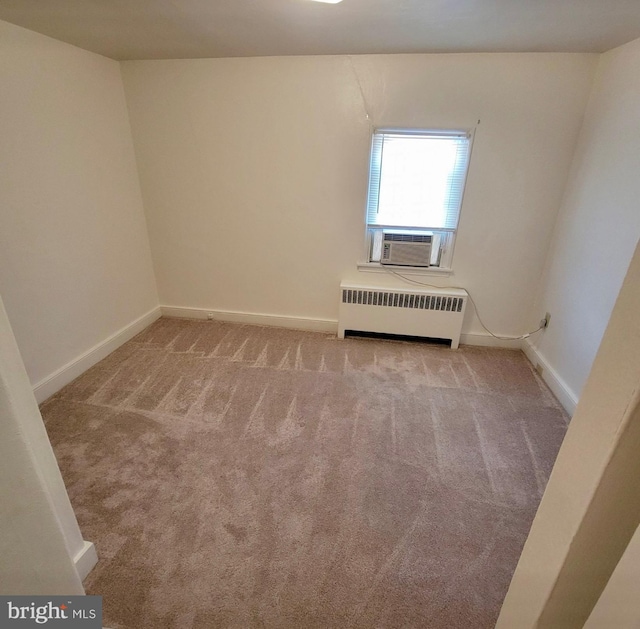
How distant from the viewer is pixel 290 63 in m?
2.41

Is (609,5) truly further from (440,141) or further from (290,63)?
(290,63)

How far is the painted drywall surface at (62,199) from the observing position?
6.31ft

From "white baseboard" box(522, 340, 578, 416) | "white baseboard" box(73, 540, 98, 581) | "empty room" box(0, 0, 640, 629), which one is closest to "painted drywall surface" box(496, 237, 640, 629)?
"empty room" box(0, 0, 640, 629)

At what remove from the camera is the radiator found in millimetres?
2814

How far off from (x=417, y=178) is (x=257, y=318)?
1.88 m

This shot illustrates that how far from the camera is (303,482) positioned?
5.47 feet

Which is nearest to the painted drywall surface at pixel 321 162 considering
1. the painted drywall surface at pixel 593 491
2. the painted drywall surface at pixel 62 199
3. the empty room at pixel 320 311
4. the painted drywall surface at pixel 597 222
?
the empty room at pixel 320 311

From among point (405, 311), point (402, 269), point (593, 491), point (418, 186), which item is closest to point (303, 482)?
point (593, 491)

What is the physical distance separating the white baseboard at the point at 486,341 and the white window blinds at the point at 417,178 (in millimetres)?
993

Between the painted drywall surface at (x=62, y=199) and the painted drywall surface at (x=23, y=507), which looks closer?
the painted drywall surface at (x=23, y=507)

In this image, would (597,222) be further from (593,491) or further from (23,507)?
(23,507)

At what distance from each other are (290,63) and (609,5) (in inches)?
71.6

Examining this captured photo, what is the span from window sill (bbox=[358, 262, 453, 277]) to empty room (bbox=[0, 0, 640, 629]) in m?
0.02

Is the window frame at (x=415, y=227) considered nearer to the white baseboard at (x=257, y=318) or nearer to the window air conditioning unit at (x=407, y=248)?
the window air conditioning unit at (x=407, y=248)
